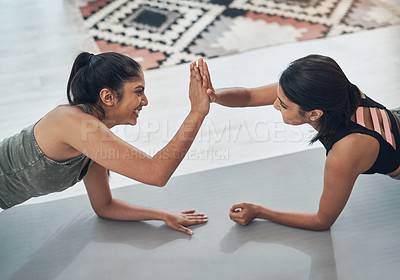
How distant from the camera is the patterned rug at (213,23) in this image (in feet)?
11.5

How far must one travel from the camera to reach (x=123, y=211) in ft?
7.09

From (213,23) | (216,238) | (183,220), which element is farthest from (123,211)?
(213,23)

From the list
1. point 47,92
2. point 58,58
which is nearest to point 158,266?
point 47,92

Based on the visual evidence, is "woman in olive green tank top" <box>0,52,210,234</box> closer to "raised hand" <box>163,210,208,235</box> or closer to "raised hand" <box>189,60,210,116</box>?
"raised hand" <box>189,60,210,116</box>

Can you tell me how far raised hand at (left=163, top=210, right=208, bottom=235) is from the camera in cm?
212

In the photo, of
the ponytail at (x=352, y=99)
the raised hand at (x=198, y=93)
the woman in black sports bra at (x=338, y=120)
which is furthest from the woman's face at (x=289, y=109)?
the raised hand at (x=198, y=93)

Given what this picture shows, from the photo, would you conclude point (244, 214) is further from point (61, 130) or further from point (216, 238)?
point (61, 130)

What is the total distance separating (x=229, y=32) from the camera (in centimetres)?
364

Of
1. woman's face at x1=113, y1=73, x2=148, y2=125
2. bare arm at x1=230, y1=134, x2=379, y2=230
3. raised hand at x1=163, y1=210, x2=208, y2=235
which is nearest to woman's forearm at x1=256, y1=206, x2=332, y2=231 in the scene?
bare arm at x1=230, y1=134, x2=379, y2=230

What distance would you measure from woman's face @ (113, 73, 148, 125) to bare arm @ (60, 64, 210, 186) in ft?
0.41

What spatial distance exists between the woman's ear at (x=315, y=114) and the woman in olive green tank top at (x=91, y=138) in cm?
38

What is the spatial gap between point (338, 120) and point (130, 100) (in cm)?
76

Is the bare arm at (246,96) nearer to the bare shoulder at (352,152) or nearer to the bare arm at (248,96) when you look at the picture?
the bare arm at (248,96)

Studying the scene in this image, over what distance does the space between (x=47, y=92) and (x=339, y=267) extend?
7.02 ft
